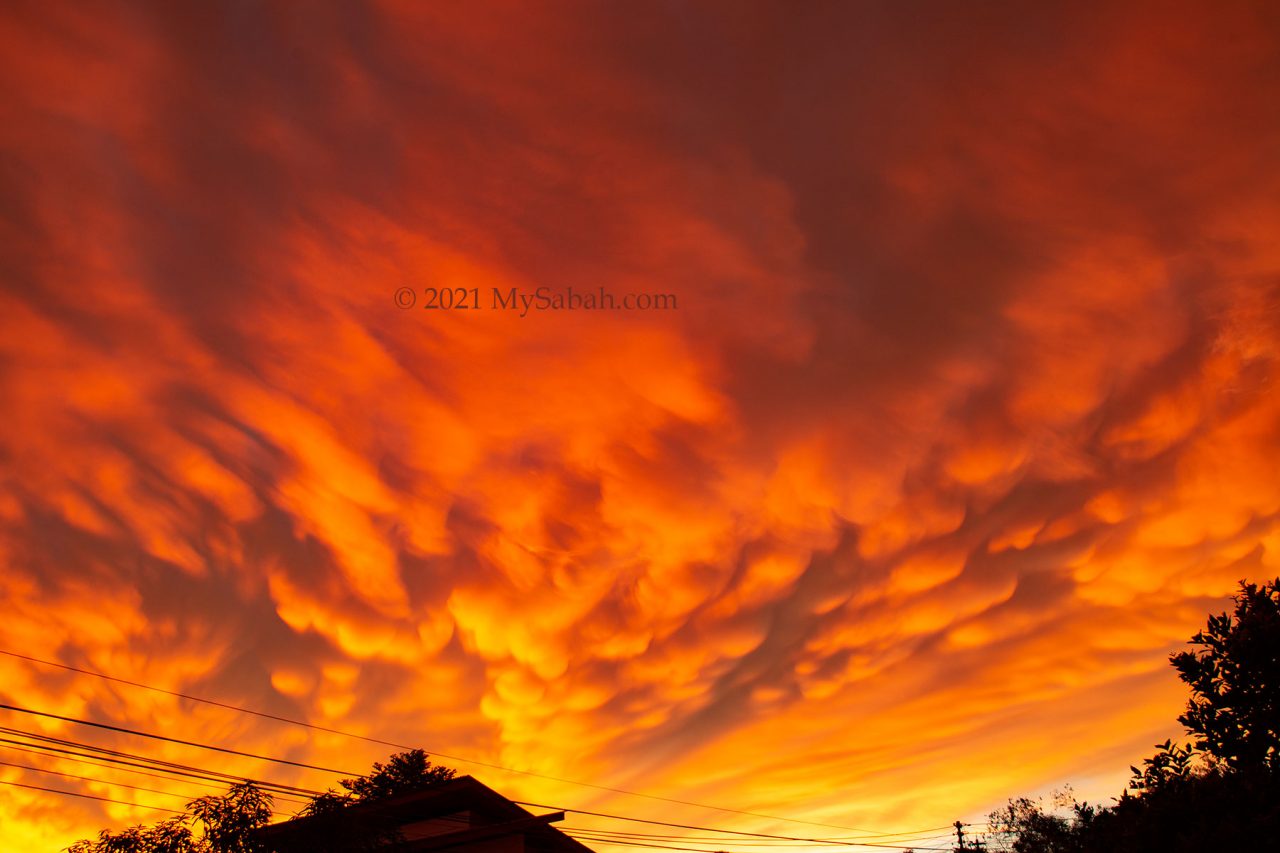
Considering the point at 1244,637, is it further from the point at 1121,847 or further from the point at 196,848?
the point at 196,848

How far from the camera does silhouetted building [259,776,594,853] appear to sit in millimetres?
19109

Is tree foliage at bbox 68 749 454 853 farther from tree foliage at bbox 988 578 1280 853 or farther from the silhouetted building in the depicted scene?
tree foliage at bbox 988 578 1280 853

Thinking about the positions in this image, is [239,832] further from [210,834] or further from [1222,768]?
[1222,768]

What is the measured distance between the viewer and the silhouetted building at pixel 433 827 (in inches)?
752

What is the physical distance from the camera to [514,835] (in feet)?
85.2

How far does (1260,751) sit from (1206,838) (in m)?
3.79

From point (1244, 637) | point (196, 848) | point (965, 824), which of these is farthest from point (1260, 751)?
point (965, 824)

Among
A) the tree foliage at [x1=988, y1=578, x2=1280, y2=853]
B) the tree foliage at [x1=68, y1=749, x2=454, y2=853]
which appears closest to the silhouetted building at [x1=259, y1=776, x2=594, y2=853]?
the tree foliage at [x1=68, y1=749, x2=454, y2=853]

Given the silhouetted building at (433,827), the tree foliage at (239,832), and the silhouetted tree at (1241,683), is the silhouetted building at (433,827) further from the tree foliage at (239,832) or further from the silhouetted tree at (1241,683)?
the silhouetted tree at (1241,683)

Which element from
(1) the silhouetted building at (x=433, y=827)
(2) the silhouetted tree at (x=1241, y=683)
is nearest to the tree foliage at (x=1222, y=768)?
(2) the silhouetted tree at (x=1241, y=683)

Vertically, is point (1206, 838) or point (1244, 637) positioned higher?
point (1244, 637)

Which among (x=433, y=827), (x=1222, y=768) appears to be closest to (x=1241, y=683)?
(x=1222, y=768)

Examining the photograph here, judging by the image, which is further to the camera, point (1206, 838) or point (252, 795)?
point (252, 795)

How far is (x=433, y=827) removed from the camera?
85.8 ft
